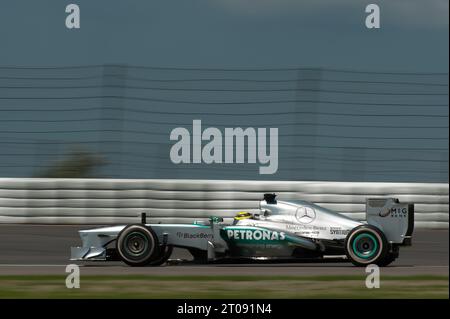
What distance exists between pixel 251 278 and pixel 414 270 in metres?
1.95

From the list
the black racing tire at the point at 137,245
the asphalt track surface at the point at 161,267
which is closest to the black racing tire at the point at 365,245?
the asphalt track surface at the point at 161,267

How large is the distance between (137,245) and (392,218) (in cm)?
264

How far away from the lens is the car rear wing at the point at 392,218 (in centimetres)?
1147

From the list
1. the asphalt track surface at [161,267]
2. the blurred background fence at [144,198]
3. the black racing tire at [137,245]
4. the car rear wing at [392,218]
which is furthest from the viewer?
the blurred background fence at [144,198]

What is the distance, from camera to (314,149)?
14.9 metres

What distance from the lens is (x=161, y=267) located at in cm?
1138

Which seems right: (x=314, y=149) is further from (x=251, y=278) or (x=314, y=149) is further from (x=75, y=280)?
(x=75, y=280)

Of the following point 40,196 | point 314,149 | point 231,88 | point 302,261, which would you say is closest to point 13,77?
point 40,196

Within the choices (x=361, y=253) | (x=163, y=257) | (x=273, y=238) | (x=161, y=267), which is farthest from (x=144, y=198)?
(x=361, y=253)

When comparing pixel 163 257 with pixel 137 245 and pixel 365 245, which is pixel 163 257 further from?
pixel 365 245

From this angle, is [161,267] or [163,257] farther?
[163,257]

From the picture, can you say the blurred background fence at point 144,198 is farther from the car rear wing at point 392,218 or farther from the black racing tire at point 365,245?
the black racing tire at point 365,245
